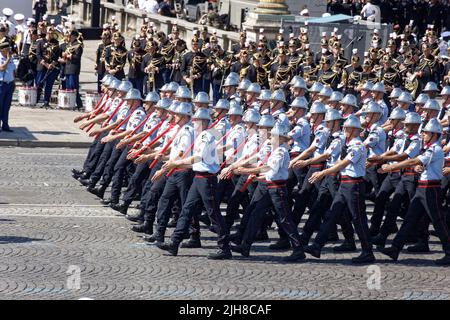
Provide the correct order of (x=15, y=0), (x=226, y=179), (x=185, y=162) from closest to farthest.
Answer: (x=185, y=162) → (x=226, y=179) → (x=15, y=0)

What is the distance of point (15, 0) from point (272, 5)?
903cm

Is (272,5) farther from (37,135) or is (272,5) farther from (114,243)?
(114,243)

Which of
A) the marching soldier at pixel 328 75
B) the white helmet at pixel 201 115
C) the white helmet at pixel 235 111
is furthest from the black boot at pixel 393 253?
the marching soldier at pixel 328 75

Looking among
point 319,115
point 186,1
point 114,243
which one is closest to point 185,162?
point 114,243

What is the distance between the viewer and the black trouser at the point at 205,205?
17.5m

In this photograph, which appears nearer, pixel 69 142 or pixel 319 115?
pixel 319 115

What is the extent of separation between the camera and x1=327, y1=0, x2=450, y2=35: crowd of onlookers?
43.8 m

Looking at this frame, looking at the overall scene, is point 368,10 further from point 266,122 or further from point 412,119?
point 266,122

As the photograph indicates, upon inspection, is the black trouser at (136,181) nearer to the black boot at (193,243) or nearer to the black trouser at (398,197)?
the black boot at (193,243)

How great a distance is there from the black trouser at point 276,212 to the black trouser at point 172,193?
3.12 feet

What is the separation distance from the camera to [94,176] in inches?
838

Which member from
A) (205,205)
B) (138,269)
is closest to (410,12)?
(205,205)

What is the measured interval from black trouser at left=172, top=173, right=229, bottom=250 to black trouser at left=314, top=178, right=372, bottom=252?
125cm

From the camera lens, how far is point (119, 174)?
67.2ft
